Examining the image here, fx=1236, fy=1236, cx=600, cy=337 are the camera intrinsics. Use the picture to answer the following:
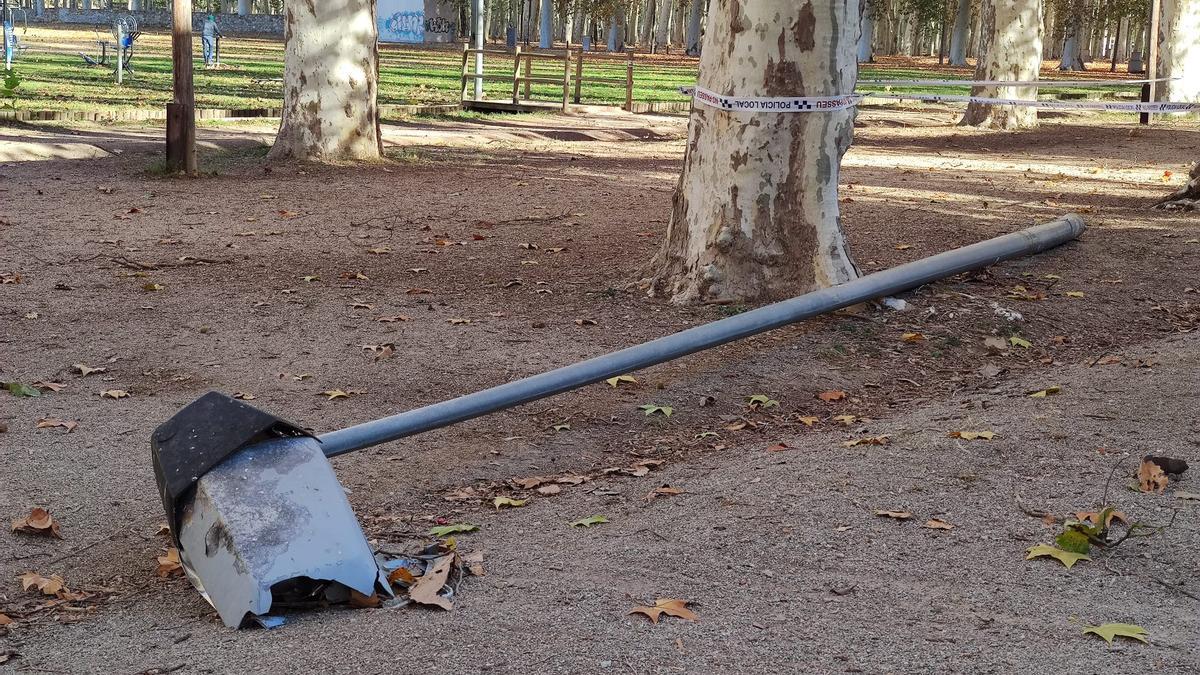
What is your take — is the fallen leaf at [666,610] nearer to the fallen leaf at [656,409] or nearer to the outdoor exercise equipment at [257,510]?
the outdoor exercise equipment at [257,510]

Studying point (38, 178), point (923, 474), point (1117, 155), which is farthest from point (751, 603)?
point (1117, 155)

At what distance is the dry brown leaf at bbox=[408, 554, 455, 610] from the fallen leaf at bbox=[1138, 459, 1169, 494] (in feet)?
7.71

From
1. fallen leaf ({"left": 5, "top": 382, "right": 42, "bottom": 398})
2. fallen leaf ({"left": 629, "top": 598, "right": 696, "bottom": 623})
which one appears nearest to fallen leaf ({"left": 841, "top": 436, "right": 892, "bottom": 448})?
fallen leaf ({"left": 629, "top": 598, "right": 696, "bottom": 623})

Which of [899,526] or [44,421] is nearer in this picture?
[899,526]

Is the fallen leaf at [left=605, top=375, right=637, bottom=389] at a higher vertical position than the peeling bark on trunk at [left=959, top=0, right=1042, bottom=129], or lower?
lower

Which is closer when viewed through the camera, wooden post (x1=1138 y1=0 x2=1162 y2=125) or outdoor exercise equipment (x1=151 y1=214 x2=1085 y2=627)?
outdoor exercise equipment (x1=151 y1=214 x2=1085 y2=627)

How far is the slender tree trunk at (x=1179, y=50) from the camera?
70.2 feet

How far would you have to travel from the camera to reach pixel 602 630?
3201 millimetres

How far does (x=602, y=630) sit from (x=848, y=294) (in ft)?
→ 11.6

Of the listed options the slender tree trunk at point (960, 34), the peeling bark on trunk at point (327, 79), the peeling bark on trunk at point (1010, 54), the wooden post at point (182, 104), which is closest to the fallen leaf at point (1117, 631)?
the wooden post at point (182, 104)

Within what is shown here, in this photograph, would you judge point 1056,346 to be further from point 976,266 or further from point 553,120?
point 553,120

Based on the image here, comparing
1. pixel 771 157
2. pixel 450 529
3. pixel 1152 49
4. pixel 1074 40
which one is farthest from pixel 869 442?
pixel 1074 40

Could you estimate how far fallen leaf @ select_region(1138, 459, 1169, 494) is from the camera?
4176 millimetres

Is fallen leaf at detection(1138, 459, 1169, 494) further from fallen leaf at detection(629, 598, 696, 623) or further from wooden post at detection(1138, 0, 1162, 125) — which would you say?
wooden post at detection(1138, 0, 1162, 125)
